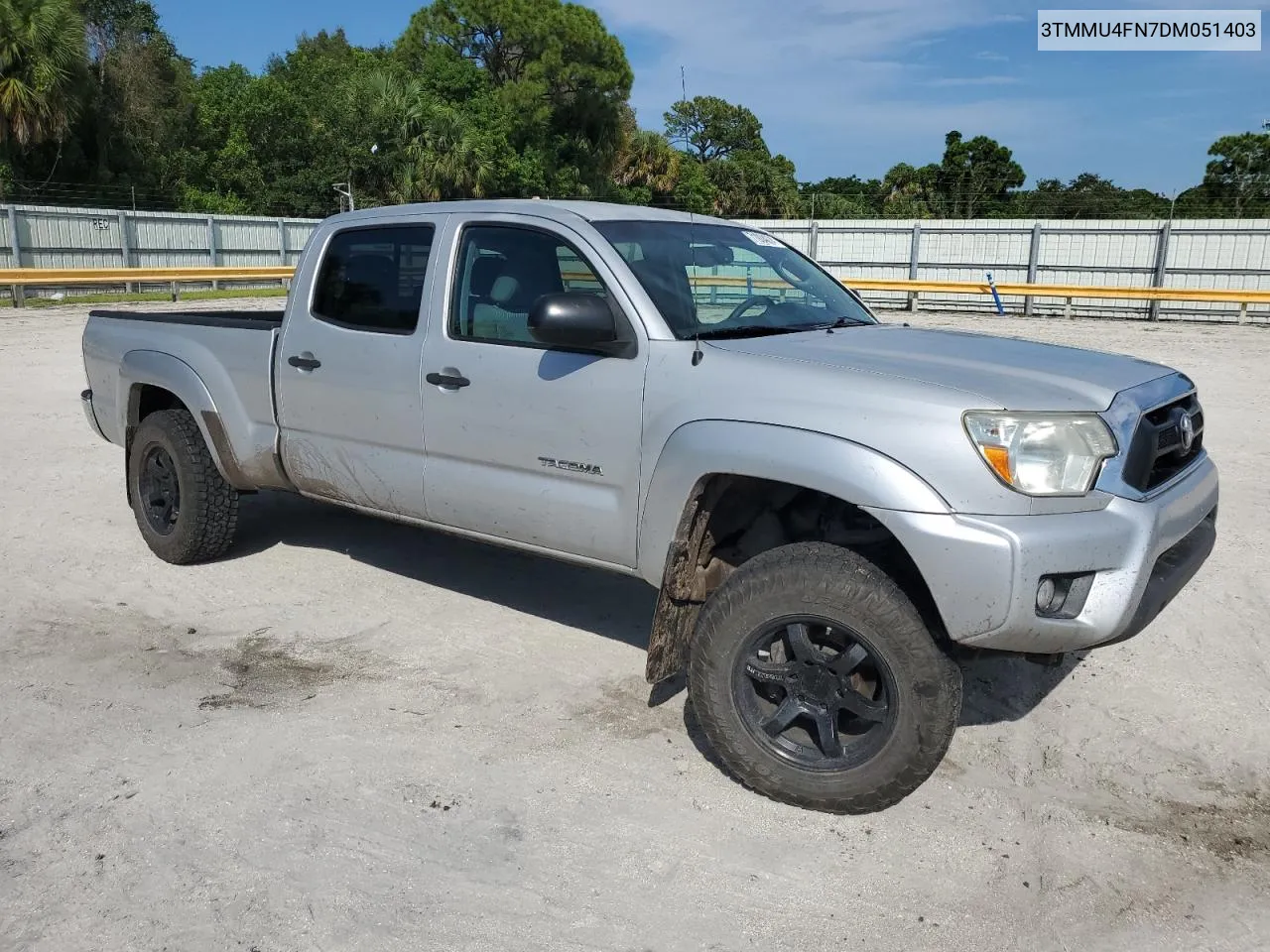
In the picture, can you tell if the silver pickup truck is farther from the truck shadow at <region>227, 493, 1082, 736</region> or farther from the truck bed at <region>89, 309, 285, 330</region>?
the truck shadow at <region>227, 493, 1082, 736</region>

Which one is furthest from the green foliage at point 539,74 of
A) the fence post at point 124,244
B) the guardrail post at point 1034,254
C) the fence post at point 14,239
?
the guardrail post at point 1034,254

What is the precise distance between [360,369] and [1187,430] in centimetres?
326

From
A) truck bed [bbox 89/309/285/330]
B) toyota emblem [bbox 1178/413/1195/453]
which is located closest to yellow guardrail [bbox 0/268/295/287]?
truck bed [bbox 89/309/285/330]

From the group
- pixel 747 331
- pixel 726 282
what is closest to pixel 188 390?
pixel 726 282

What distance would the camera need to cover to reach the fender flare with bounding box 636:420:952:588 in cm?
311

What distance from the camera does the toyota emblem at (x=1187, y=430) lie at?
11.7ft

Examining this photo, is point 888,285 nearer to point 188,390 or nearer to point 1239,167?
point 188,390

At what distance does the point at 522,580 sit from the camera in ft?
18.4

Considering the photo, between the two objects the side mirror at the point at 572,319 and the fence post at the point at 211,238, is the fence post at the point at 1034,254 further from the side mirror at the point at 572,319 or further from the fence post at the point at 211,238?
the side mirror at the point at 572,319

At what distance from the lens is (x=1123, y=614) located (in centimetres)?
310

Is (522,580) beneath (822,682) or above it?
beneath

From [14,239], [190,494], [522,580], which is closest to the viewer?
[190,494]

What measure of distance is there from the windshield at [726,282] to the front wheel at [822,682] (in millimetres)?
1014

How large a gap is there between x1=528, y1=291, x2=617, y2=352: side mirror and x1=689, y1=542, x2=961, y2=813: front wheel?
3.19 feet
